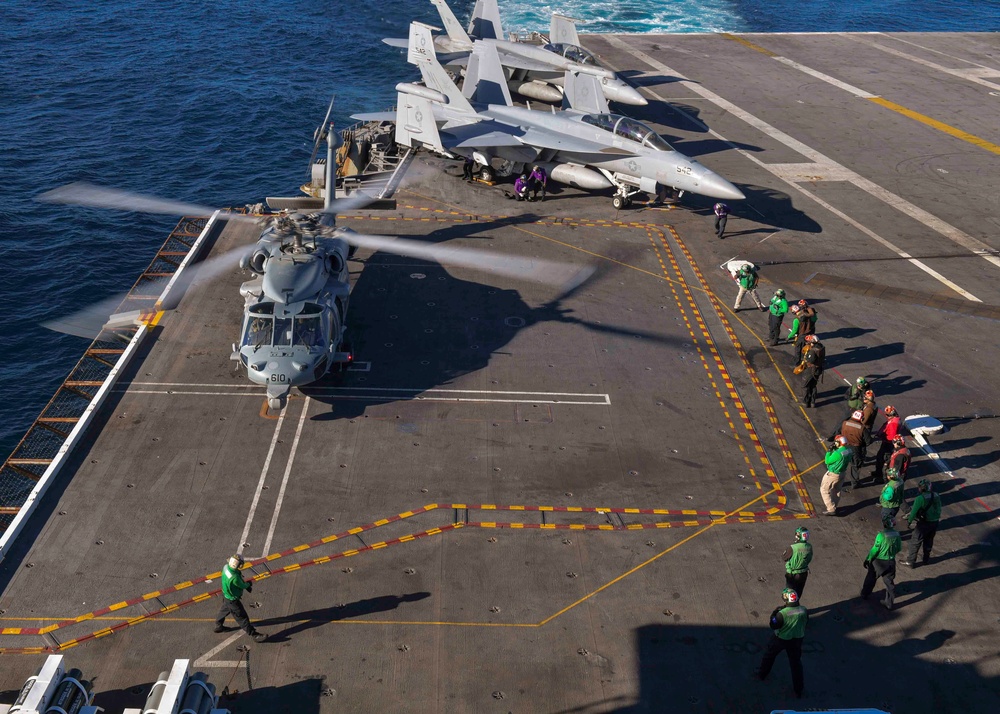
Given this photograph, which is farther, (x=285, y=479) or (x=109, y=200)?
(x=109, y=200)

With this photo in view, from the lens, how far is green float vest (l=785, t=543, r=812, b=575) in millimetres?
17859

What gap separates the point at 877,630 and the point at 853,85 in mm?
53922

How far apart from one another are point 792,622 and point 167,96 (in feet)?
211

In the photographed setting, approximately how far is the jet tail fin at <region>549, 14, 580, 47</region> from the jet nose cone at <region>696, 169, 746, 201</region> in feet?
82.9

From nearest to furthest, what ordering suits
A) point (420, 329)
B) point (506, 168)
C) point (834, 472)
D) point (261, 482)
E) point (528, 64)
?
point (834, 472) → point (261, 482) → point (420, 329) → point (506, 168) → point (528, 64)

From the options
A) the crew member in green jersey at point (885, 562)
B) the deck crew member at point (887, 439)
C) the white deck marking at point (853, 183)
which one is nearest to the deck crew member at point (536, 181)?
the white deck marking at point (853, 183)

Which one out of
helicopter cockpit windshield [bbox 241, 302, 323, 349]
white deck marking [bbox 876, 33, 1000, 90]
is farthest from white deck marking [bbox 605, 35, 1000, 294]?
helicopter cockpit windshield [bbox 241, 302, 323, 349]

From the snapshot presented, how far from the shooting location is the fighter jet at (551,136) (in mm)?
38781

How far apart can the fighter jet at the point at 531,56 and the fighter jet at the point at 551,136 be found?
7945 mm

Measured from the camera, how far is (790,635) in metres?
16.2

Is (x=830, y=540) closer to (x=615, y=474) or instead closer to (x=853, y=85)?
(x=615, y=474)

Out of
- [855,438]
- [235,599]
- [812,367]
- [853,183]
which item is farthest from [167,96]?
[855,438]

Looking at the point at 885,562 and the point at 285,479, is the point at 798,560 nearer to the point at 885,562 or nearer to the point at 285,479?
the point at 885,562

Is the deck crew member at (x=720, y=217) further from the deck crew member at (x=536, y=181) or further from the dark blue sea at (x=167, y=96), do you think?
the dark blue sea at (x=167, y=96)
